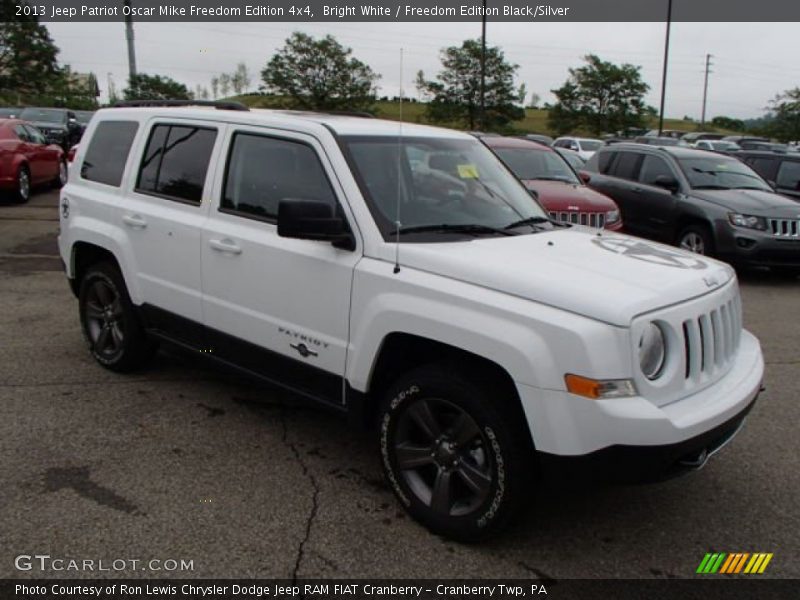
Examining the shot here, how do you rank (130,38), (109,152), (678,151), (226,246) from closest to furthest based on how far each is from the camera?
(226,246)
(109,152)
(678,151)
(130,38)

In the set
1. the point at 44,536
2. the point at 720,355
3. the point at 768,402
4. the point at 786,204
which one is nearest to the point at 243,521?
the point at 44,536

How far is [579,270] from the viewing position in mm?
3070

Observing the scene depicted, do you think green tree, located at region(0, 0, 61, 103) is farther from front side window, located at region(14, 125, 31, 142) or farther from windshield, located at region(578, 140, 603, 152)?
windshield, located at region(578, 140, 603, 152)

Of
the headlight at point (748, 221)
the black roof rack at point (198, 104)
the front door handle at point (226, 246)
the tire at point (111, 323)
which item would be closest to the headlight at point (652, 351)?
the front door handle at point (226, 246)

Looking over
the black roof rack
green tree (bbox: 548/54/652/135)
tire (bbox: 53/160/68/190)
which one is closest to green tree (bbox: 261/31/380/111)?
green tree (bbox: 548/54/652/135)

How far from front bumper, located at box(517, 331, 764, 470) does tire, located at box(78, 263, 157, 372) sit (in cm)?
309

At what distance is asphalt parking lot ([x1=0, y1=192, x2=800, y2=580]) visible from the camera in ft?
9.93

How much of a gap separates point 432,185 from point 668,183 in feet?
24.3

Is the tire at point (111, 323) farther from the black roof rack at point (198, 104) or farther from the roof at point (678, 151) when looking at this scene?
the roof at point (678, 151)

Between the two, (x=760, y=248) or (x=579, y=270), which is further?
(x=760, y=248)

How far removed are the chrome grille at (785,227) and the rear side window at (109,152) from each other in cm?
797

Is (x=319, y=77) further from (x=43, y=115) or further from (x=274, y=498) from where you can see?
(x=274, y=498)

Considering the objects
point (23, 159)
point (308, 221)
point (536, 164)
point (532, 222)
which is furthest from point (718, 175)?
point (23, 159)

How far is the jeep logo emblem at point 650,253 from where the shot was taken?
3.44 meters
